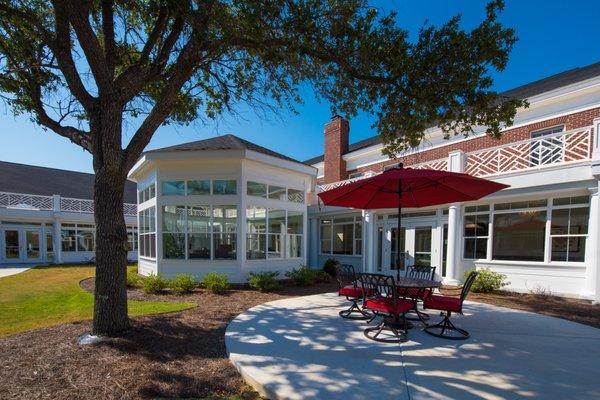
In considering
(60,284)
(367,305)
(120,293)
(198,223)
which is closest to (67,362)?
(120,293)

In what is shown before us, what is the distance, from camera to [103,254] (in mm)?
5242

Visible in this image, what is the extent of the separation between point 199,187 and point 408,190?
302 inches

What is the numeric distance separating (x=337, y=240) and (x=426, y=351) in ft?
41.6

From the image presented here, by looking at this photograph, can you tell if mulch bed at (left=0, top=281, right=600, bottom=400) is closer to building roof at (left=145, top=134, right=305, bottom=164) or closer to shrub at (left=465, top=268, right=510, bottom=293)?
shrub at (left=465, top=268, right=510, bottom=293)

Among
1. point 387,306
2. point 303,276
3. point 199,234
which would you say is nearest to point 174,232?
point 199,234

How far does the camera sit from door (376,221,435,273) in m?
13.2

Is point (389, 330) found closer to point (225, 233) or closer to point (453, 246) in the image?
point (453, 246)

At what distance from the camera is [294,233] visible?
13422 millimetres

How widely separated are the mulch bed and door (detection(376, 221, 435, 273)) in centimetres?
632

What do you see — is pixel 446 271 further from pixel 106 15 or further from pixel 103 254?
pixel 106 15

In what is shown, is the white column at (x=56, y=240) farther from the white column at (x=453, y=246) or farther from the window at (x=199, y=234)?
the white column at (x=453, y=246)

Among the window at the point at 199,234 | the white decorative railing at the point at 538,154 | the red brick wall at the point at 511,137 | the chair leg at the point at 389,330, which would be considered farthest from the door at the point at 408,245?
the window at the point at 199,234

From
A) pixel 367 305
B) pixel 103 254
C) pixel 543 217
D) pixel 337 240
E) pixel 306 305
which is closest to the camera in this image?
pixel 103 254

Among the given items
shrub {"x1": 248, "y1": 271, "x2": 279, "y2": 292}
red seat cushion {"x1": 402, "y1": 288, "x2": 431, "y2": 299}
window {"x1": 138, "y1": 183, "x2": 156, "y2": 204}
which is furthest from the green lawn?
red seat cushion {"x1": 402, "y1": 288, "x2": 431, "y2": 299}
